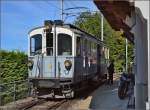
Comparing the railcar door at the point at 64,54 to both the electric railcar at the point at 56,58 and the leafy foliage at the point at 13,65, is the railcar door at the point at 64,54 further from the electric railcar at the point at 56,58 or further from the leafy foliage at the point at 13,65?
the leafy foliage at the point at 13,65

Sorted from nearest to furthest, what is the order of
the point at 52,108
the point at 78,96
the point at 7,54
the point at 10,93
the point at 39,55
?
the point at 52,108
the point at 10,93
the point at 39,55
the point at 78,96
the point at 7,54

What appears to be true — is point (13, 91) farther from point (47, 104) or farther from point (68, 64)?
point (68, 64)

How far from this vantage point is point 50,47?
76.7 ft

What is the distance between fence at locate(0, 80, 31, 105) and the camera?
20.9 metres

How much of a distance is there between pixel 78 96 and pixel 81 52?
8.86 feet

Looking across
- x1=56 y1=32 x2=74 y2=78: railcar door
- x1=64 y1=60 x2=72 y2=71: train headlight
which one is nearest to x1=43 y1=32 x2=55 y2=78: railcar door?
x1=56 y1=32 x2=74 y2=78: railcar door

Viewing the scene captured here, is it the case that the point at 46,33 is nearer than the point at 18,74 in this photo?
Yes

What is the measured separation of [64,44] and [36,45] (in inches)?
57.5

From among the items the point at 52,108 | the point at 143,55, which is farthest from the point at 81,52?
the point at 143,55

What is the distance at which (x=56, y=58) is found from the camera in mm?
22984

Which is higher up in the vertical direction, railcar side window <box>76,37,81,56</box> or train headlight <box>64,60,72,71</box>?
railcar side window <box>76,37,81,56</box>

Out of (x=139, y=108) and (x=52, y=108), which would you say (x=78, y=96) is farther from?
(x=139, y=108)

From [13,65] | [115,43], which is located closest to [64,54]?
[13,65]

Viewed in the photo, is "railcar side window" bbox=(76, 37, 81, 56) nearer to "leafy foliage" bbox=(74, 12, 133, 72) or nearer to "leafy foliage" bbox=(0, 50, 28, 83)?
"leafy foliage" bbox=(0, 50, 28, 83)
